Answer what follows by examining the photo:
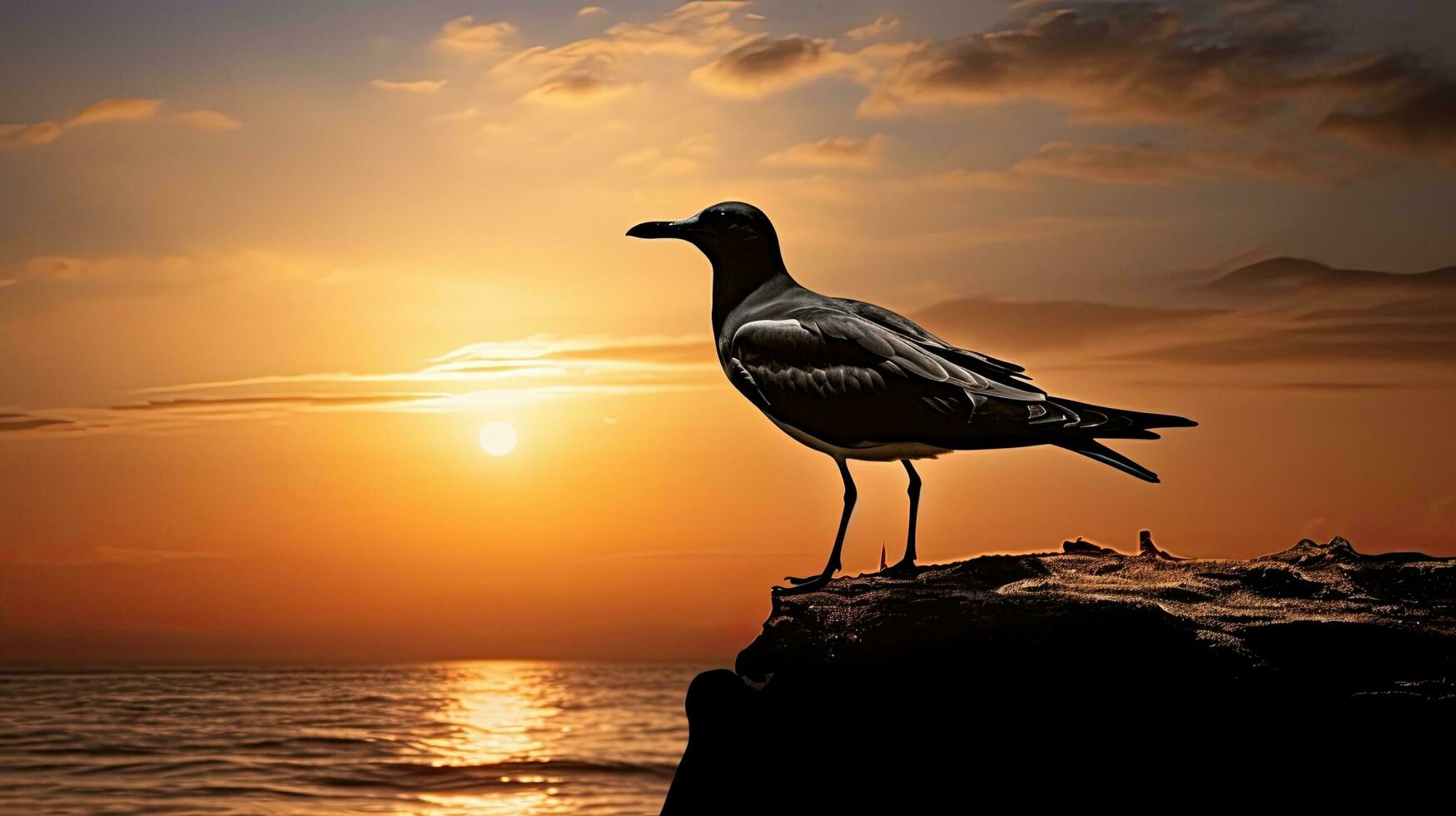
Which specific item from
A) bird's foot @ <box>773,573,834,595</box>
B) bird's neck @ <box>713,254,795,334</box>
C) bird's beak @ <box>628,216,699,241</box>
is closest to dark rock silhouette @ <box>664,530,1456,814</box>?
bird's foot @ <box>773,573,834,595</box>

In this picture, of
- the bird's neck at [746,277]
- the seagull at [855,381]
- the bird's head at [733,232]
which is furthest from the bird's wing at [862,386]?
the bird's head at [733,232]

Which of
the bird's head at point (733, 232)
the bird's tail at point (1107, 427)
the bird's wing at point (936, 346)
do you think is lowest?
the bird's tail at point (1107, 427)

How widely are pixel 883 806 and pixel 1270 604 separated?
243cm

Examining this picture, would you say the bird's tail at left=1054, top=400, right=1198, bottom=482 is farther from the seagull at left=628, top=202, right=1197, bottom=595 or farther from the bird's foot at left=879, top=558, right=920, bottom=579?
the bird's foot at left=879, top=558, right=920, bottom=579

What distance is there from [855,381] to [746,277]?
1203 mm

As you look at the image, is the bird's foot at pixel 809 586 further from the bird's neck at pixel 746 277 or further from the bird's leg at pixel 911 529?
the bird's neck at pixel 746 277

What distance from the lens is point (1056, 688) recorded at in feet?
21.1

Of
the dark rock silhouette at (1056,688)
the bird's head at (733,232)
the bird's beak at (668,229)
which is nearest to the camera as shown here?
the dark rock silhouette at (1056,688)

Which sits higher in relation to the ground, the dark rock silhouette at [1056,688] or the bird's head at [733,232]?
the bird's head at [733,232]

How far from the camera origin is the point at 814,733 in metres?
6.85

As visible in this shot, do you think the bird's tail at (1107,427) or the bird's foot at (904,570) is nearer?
the bird's tail at (1107,427)

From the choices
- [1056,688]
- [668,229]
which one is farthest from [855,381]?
[1056,688]

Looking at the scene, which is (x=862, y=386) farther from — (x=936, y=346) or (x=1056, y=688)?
(x=1056, y=688)

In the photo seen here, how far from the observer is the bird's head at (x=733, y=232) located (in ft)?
26.3
